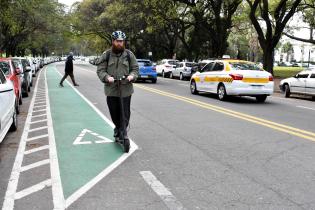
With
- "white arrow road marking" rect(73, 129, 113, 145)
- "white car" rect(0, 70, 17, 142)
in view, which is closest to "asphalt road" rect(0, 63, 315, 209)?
"white car" rect(0, 70, 17, 142)

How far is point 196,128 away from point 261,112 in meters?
3.98

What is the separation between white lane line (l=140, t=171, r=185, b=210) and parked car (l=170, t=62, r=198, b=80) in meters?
29.4

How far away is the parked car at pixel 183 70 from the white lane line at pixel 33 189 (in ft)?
98.1

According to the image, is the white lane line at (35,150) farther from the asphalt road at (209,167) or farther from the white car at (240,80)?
the white car at (240,80)

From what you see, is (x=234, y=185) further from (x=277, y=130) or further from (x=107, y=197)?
(x=277, y=130)

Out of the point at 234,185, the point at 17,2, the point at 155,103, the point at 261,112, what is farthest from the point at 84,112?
the point at 17,2

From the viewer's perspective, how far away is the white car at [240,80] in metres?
16.3

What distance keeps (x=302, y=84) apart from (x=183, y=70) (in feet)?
53.8

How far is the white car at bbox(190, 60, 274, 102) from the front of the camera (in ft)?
53.4

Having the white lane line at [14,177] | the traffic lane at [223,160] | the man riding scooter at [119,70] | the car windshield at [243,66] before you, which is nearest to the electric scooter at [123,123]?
the man riding scooter at [119,70]

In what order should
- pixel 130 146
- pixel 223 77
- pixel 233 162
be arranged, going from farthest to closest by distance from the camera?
pixel 223 77 → pixel 130 146 → pixel 233 162

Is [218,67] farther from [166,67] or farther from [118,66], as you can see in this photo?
[166,67]

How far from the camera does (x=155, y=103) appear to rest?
15.6 metres

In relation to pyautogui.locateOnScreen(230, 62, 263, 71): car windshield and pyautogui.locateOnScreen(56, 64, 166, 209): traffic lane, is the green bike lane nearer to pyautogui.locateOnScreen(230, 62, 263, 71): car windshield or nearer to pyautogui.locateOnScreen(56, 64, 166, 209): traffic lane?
pyautogui.locateOnScreen(56, 64, 166, 209): traffic lane
